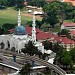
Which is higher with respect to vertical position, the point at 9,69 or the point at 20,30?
the point at 20,30

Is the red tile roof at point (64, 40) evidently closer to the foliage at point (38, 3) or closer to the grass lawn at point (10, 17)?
the grass lawn at point (10, 17)

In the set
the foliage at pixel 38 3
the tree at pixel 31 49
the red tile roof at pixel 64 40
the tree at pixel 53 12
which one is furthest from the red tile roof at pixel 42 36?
the foliage at pixel 38 3

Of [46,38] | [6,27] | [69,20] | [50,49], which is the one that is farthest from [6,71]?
[69,20]

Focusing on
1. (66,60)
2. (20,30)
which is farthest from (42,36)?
(66,60)

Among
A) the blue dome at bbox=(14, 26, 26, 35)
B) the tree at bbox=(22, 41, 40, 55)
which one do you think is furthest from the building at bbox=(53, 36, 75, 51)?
the tree at bbox=(22, 41, 40, 55)

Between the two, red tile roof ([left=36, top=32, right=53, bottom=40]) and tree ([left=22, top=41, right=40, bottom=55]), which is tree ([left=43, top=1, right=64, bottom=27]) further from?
tree ([left=22, top=41, right=40, bottom=55])

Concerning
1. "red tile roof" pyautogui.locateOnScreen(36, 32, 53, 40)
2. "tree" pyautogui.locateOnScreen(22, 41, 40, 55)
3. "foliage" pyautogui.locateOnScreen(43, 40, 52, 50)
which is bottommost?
"red tile roof" pyautogui.locateOnScreen(36, 32, 53, 40)

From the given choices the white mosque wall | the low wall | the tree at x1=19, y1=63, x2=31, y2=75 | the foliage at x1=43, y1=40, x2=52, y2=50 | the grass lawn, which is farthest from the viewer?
the grass lawn

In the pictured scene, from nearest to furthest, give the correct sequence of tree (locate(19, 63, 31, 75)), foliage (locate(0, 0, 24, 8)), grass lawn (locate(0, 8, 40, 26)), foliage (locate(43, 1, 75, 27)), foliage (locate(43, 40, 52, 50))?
tree (locate(19, 63, 31, 75)) → foliage (locate(43, 40, 52, 50)) → grass lawn (locate(0, 8, 40, 26)) → foliage (locate(43, 1, 75, 27)) → foliage (locate(0, 0, 24, 8))

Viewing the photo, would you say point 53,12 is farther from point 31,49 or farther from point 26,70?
point 26,70

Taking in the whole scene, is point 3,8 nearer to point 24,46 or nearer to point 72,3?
point 72,3

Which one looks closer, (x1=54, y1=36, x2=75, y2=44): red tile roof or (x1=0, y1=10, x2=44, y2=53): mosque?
(x1=0, y1=10, x2=44, y2=53): mosque
